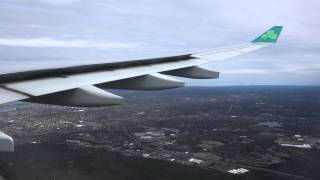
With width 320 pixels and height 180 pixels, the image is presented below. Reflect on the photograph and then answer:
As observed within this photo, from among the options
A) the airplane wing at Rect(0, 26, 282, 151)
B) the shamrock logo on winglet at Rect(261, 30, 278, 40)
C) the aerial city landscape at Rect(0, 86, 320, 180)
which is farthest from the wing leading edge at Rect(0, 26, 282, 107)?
the aerial city landscape at Rect(0, 86, 320, 180)

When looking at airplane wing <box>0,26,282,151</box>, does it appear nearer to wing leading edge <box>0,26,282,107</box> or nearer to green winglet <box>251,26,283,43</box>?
wing leading edge <box>0,26,282,107</box>

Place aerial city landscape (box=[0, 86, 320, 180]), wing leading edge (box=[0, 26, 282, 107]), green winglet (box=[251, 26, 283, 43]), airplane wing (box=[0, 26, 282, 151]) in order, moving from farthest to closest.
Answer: aerial city landscape (box=[0, 86, 320, 180]), green winglet (box=[251, 26, 283, 43]), wing leading edge (box=[0, 26, 282, 107]), airplane wing (box=[0, 26, 282, 151])

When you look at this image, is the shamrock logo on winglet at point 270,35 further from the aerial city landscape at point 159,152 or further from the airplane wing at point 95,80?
the aerial city landscape at point 159,152

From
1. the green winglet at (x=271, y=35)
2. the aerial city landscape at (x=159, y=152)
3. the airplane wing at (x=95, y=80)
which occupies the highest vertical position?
the green winglet at (x=271, y=35)

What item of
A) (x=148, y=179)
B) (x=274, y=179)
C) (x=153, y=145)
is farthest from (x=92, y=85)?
(x=153, y=145)

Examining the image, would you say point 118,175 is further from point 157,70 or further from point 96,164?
point 157,70

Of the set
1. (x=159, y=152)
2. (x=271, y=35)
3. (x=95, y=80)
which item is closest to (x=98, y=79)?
(x=95, y=80)

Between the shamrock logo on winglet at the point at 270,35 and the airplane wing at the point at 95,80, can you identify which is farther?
the shamrock logo on winglet at the point at 270,35

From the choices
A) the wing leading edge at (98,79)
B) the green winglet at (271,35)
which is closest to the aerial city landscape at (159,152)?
the green winglet at (271,35)
